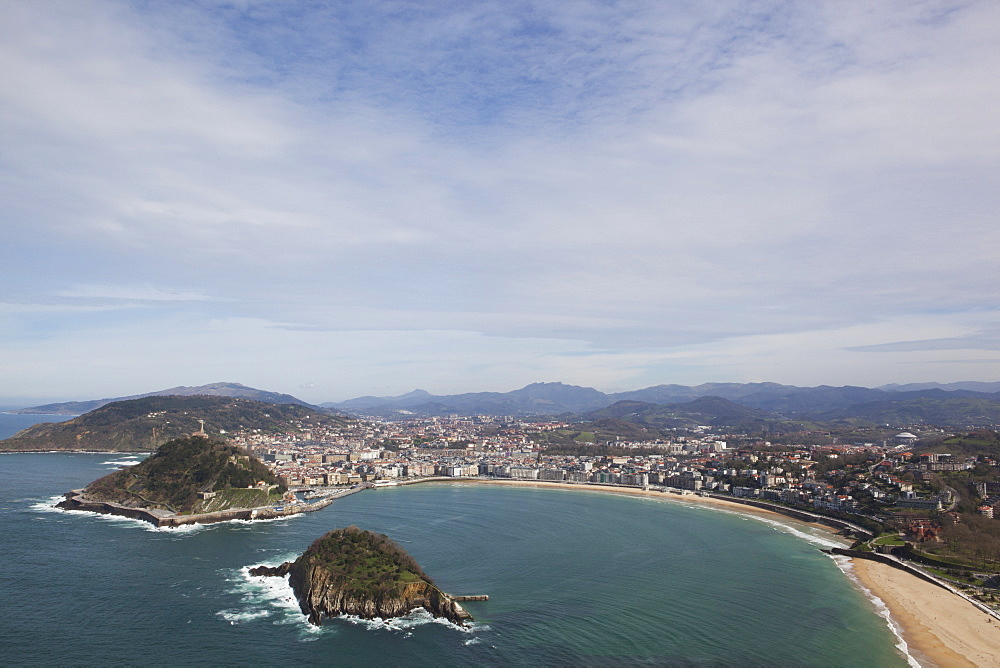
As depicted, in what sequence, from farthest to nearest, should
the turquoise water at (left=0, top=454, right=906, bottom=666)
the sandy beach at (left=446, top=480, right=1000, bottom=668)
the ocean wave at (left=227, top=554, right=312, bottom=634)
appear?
the ocean wave at (left=227, top=554, right=312, bottom=634) → the sandy beach at (left=446, top=480, right=1000, bottom=668) → the turquoise water at (left=0, top=454, right=906, bottom=666)

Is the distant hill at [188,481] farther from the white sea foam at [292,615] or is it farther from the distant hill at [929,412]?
the distant hill at [929,412]

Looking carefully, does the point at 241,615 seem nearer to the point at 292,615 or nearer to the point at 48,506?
the point at 292,615

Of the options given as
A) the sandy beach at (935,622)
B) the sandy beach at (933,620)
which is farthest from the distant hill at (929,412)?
the sandy beach at (935,622)

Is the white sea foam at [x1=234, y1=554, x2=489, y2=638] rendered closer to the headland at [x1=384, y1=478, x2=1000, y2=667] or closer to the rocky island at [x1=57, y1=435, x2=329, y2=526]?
the headland at [x1=384, y1=478, x2=1000, y2=667]

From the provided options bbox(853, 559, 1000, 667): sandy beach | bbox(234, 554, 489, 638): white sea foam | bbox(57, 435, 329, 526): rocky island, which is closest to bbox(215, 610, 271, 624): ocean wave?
bbox(234, 554, 489, 638): white sea foam

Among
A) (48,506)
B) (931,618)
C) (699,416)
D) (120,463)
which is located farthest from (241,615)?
(699,416)
